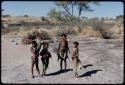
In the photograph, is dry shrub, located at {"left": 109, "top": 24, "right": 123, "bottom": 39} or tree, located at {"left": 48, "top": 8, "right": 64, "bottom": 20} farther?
tree, located at {"left": 48, "top": 8, "right": 64, "bottom": 20}

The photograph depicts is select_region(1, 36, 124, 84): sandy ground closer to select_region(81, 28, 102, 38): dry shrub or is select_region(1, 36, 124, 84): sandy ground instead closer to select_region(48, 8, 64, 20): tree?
select_region(81, 28, 102, 38): dry shrub

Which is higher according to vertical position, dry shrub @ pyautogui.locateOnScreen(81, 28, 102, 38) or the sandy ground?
the sandy ground

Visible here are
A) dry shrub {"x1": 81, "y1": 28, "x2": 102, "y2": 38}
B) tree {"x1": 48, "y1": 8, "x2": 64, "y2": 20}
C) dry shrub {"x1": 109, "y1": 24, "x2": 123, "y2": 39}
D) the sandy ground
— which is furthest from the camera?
tree {"x1": 48, "y1": 8, "x2": 64, "y2": 20}

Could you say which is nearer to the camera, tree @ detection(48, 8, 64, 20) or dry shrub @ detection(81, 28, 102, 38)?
dry shrub @ detection(81, 28, 102, 38)

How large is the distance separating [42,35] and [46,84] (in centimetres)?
1857

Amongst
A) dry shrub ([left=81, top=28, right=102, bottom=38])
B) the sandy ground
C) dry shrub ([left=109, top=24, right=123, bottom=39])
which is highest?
the sandy ground

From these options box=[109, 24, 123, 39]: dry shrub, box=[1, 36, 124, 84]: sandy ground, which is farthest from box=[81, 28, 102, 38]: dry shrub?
box=[1, 36, 124, 84]: sandy ground

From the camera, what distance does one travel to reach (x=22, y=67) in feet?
50.7

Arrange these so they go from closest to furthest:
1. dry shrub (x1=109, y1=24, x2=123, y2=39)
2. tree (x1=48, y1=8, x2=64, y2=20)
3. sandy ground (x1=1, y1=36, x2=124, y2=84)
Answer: sandy ground (x1=1, y1=36, x2=124, y2=84), dry shrub (x1=109, y1=24, x2=123, y2=39), tree (x1=48, y1=8, x2=64, y2=20)

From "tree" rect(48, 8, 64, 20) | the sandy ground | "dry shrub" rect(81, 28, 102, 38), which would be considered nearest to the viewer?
the sandy ground

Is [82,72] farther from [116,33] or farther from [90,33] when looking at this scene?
[116,33]

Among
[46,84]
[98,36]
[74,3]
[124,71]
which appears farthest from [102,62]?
[74,3]

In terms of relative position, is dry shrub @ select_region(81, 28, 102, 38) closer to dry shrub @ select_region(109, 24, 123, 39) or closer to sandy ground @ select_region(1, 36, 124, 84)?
dry shrub @ select_region(109, 24, 123, 39)

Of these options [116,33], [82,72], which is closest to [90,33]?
[116,33]
